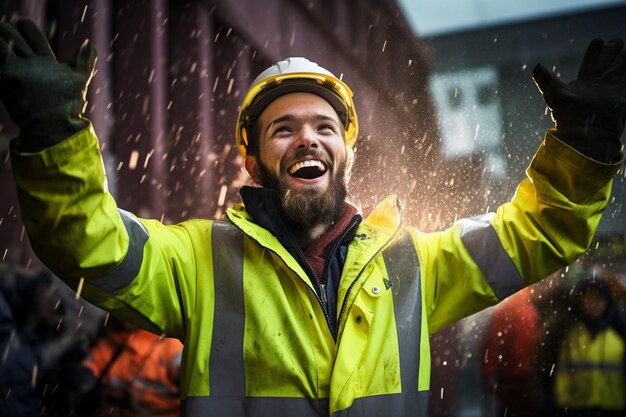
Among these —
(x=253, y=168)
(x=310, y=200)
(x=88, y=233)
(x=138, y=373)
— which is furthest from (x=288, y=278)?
(x=138, y=373)

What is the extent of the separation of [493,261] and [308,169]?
2.20 ft

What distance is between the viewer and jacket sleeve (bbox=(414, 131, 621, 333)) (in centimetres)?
195

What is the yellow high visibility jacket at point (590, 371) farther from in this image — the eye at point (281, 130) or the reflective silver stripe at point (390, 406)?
the eye at point (281, 130)

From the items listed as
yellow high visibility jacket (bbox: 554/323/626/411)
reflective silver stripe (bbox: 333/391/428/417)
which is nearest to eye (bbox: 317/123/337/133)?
reflective silver stripe (bbox: 333/391/428/417)

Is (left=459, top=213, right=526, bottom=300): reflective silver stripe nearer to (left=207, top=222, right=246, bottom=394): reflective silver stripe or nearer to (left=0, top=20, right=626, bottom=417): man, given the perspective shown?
(left=0, top=20, right=626, bottom=417): man

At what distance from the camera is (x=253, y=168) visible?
2.50 meters

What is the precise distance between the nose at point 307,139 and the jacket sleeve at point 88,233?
649 mm

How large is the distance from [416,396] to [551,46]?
12562 millimetres

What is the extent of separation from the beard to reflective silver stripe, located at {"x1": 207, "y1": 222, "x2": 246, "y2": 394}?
0.27 m

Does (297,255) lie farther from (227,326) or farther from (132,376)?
(132,376)

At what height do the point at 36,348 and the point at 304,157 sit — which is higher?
the point at 304,157

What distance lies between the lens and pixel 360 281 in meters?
1.90

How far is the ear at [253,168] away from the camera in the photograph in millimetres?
2459

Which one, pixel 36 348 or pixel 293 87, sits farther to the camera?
pixel 36 348
